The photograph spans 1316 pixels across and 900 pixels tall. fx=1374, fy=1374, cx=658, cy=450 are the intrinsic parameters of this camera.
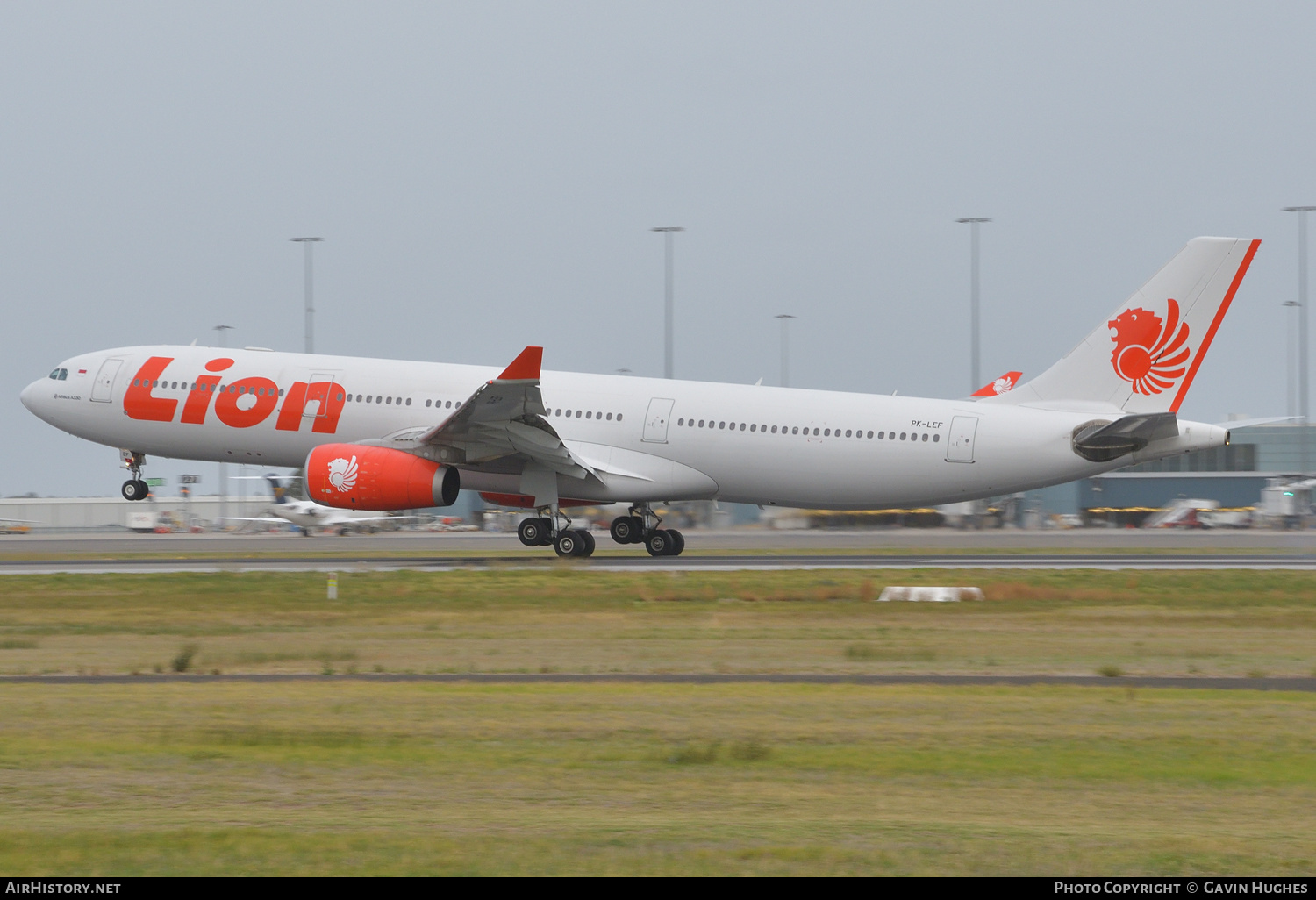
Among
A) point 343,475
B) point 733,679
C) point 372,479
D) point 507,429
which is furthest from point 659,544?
point 733,679

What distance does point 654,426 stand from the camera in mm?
35344

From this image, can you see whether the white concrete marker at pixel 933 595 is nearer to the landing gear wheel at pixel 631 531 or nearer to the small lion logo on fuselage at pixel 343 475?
the landing gear wheel at pixel 631 531

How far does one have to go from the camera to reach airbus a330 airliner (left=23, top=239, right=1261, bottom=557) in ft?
108

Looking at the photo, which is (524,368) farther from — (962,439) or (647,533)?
(962,439)

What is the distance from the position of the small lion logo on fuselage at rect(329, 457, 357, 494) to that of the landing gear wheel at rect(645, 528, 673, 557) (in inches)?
329

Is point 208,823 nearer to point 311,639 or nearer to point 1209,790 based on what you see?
point 1209,790

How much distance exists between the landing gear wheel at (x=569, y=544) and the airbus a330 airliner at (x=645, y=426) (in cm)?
3

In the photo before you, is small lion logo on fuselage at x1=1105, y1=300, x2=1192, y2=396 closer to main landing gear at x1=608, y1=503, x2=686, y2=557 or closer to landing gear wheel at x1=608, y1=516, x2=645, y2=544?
main landing gear at x1=608, y1=503, x2=686, y2=557

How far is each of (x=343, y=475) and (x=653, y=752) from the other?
73.4 ft

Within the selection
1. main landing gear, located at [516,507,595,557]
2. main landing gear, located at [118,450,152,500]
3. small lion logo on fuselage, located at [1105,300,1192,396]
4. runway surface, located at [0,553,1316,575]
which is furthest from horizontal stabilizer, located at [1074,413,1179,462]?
main landing gear, located at [118,450,152,500]

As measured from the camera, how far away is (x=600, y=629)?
20.7 m

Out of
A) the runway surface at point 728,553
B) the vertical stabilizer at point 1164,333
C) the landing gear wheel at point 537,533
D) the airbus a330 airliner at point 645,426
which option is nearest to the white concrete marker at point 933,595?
the runway surface at point 728,553

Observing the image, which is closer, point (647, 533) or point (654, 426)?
point (654, 426)

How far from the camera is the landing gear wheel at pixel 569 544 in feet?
114
